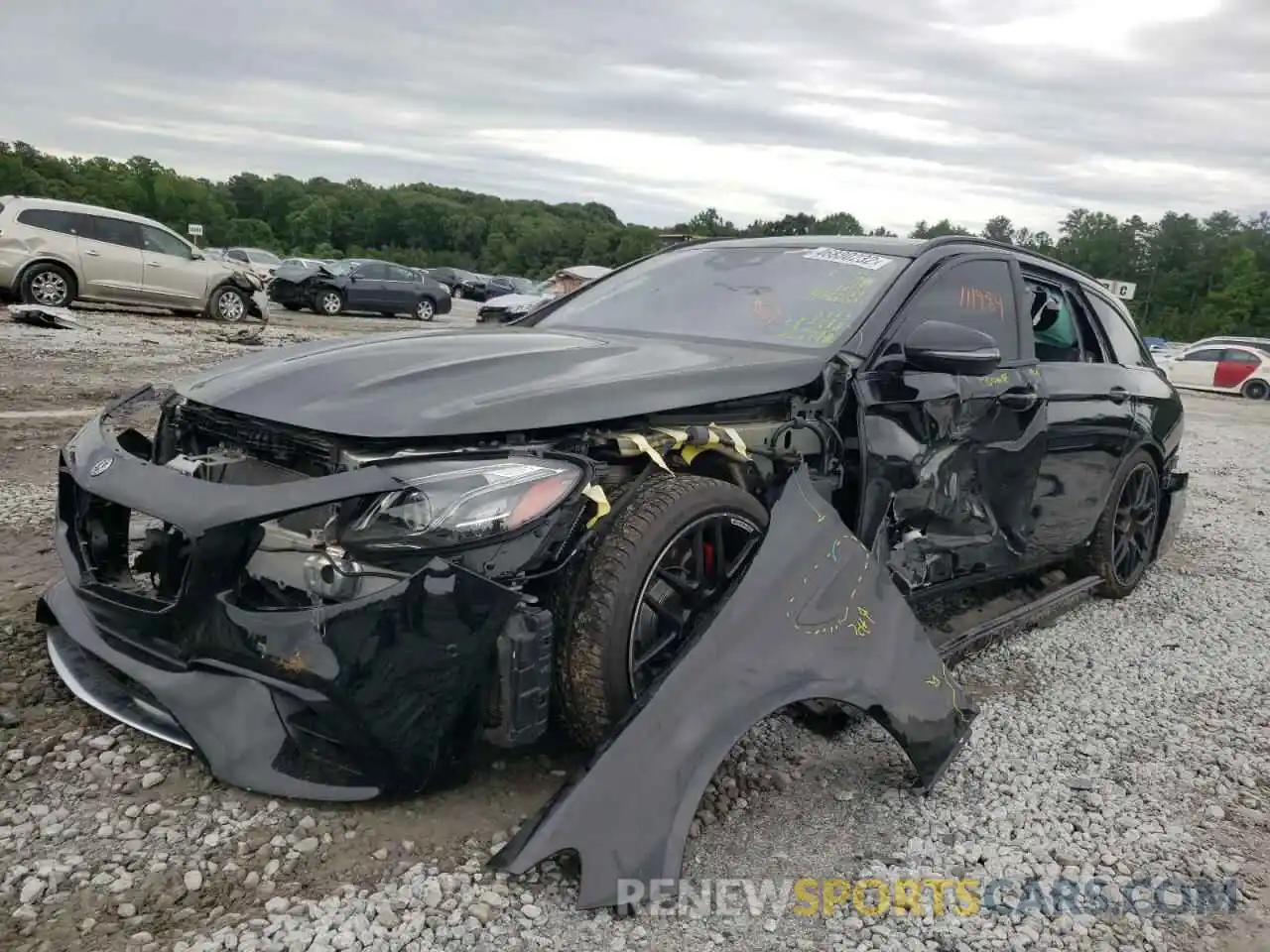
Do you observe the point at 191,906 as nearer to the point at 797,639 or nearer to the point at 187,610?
the point at 187,610

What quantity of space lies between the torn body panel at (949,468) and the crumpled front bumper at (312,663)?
4.92 ft

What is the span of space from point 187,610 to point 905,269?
103 inches

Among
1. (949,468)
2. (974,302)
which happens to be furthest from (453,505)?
(974,302)

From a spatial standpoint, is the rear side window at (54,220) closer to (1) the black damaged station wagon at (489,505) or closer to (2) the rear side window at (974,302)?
(1) the black damaged station wagon at (489,505)

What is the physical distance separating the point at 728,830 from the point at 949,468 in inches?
62.6

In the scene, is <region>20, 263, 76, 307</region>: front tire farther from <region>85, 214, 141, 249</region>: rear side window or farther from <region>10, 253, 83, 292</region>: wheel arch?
<region>85, 214, 141, 249</region>: rear side window

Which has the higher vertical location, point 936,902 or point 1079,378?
point 1079,378

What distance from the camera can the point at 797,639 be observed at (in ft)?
8.09

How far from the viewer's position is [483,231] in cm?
9688

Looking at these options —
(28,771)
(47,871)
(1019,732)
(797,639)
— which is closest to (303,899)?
(47,871)

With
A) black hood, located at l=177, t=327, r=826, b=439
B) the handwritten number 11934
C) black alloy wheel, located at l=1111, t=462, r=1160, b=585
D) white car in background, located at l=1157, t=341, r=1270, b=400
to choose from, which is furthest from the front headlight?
white car in background, located at l=1157, t=341, r=1270, b=400

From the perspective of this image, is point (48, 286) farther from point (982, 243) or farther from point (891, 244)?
point (982, 243)

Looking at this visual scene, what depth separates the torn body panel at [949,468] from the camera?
126 inches

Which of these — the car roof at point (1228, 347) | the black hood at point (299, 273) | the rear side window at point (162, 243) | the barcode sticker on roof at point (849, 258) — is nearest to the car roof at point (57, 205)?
the rear side window at point (162, 243)
